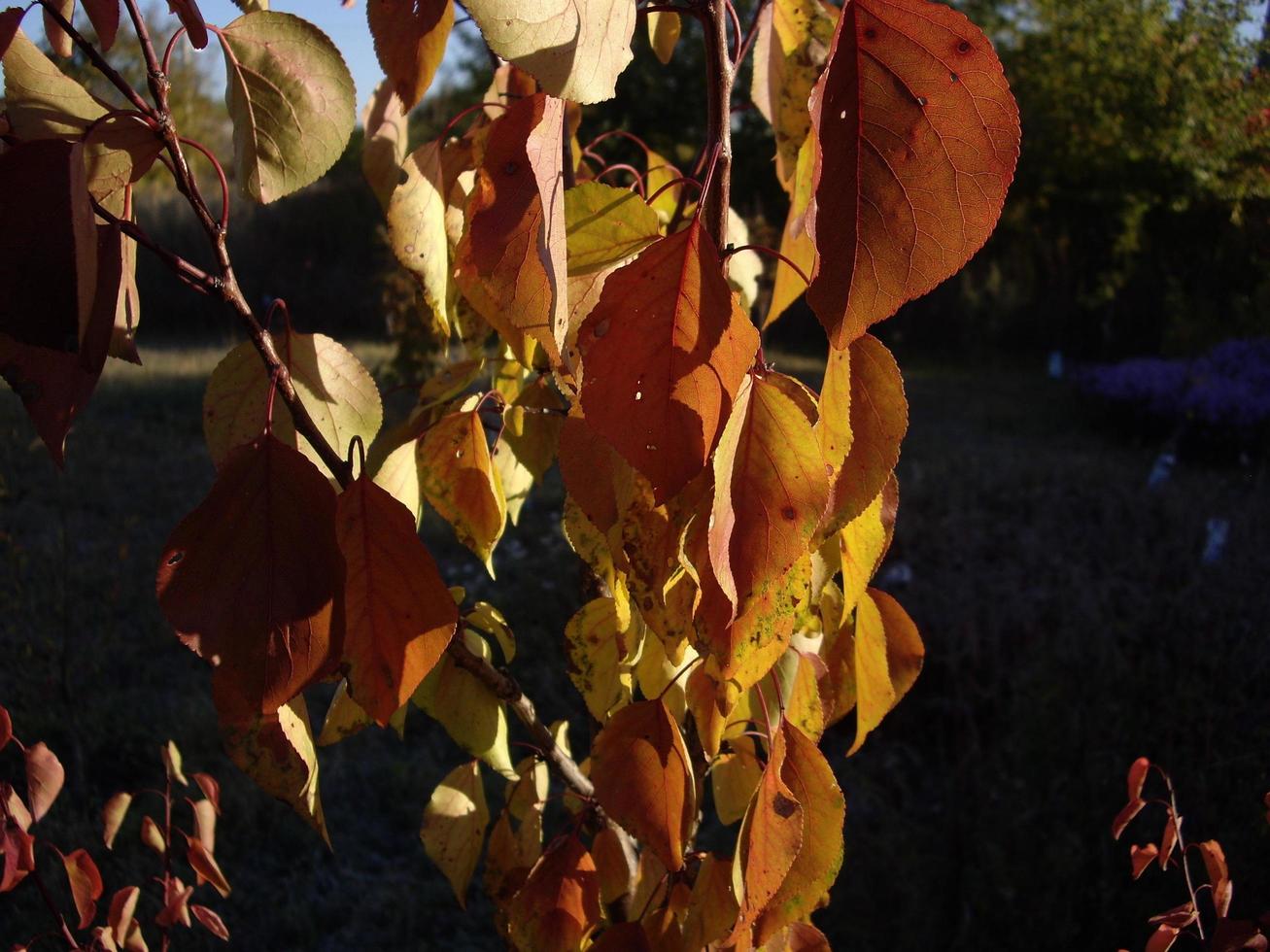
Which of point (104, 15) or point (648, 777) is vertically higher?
point (104, 15)

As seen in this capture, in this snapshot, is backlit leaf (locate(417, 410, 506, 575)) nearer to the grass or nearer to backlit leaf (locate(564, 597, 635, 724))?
backlit leaf (locate(564, 597, 635, 724))

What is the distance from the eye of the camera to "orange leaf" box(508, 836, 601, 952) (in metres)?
0.72

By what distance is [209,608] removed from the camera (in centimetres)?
41

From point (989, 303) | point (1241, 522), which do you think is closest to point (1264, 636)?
point (1241, 522)

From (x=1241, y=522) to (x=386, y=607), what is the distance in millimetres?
3607

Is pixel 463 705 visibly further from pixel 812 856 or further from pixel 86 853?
pixel 86 853

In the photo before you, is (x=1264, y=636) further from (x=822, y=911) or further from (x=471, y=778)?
(x=471, y=778)

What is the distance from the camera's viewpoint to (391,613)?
47 cm

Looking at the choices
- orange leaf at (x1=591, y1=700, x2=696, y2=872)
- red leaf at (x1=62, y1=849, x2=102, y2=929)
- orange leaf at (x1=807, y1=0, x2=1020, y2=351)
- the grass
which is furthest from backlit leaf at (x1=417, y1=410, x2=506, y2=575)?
the grass

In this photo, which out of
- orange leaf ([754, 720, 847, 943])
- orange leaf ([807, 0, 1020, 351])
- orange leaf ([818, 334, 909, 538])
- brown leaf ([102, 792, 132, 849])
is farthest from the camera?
brown leaf ([102, 792, 132, 849])

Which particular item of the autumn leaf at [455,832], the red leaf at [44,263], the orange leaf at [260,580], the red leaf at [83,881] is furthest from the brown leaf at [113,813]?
the red leaf at [44,263]

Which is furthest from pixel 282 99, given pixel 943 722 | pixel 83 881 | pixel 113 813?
pixel 943 722

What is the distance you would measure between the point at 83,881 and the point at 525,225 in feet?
2.61

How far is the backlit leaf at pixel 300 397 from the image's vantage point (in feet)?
1.87
